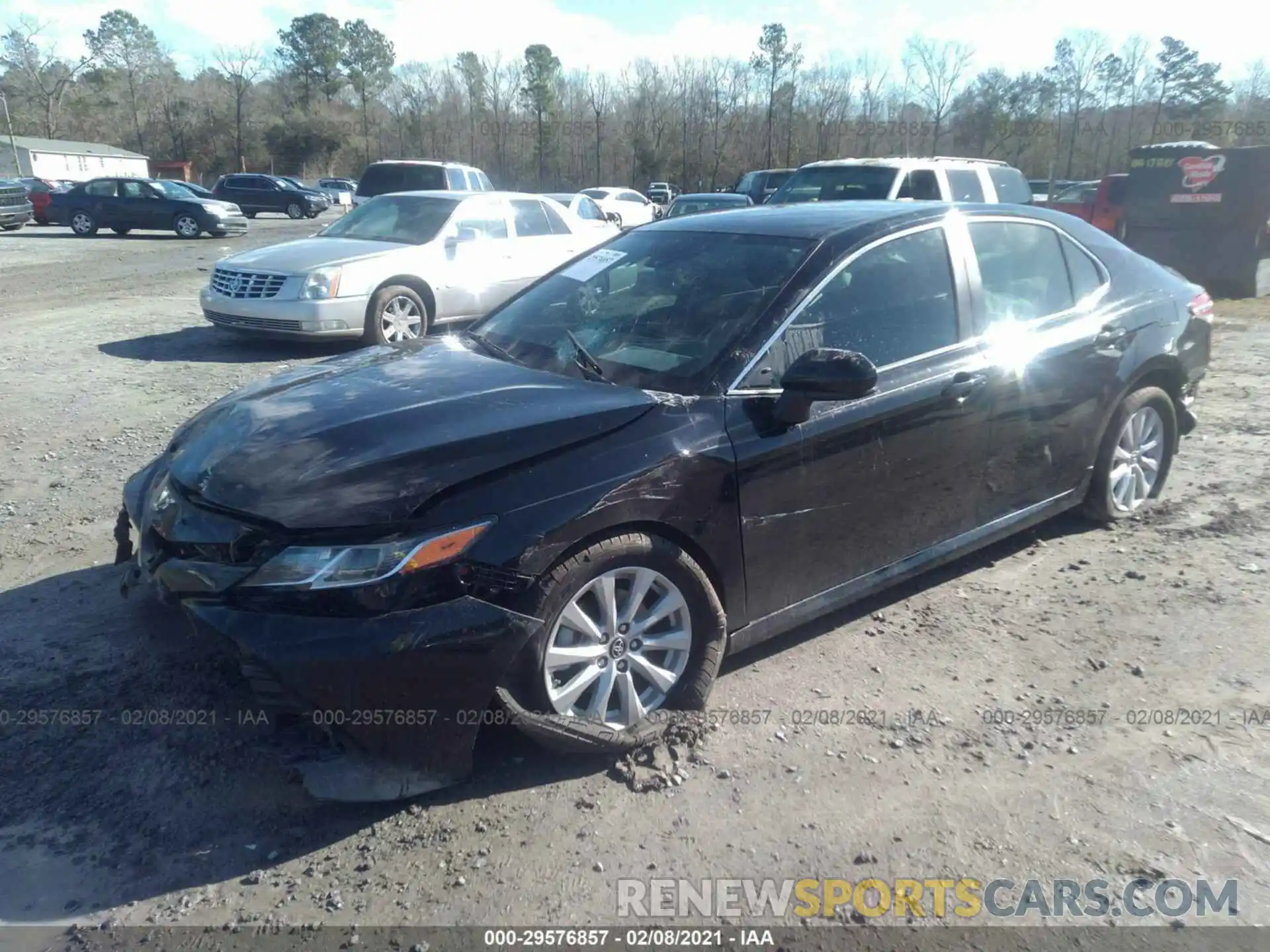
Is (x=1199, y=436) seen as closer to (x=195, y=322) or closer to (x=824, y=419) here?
(x=824, y=419)

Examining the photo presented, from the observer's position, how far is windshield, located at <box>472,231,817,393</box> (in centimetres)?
363

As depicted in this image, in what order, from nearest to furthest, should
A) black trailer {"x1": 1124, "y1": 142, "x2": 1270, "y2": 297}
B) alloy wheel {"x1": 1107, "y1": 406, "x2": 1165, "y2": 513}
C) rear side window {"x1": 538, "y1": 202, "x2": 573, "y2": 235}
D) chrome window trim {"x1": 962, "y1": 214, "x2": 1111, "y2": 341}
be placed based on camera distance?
chrome window trim {"x1": 962, "y1": 214, "x2": 1111, "y2": 341} → alloy wheel {"x1": 1107, "y1": 406, "x2": 1165, "y2": 513} → rear side window {"x1": 538, "y1": 202, "x2": 573, "y2": 235} → black trailer {"x1": 1124, "y1": 142, "x2": 1270, "y2": 297}

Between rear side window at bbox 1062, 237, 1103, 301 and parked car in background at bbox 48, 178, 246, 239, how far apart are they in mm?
26699

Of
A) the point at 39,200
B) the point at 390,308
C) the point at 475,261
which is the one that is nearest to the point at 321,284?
the point at 390,308

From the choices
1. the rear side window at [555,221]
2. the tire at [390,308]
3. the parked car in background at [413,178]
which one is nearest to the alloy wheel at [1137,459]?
the tire at [390,308]

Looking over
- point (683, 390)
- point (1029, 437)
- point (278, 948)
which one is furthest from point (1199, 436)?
point (278, 948)

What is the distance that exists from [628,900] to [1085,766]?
162cm

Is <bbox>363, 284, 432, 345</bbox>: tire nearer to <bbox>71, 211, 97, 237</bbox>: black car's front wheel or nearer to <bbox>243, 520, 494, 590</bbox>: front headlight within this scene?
<bbox>243, 520, 494, 590</bbox>: front headlight

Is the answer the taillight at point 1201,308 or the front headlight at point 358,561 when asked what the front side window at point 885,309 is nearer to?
the front headlight at point 358,561

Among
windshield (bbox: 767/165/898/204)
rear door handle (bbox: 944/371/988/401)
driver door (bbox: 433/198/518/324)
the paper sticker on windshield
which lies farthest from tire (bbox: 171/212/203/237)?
rear door handle (bbox: 944/371/988/401)

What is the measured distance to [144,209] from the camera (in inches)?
1067

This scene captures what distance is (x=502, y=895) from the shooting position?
2.64m

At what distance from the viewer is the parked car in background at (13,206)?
91.0 feet

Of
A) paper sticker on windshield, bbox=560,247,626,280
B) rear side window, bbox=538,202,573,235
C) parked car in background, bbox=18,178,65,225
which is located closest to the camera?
paper sticker on windshield, bbox=560,247,626,280
